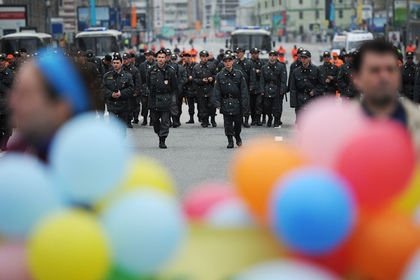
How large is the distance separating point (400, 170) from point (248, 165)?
474 millimetres

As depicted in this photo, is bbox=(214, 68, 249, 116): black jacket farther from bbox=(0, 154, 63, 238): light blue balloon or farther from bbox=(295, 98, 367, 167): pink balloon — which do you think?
bbox=(0, 154, 63, 238): light blue balloon

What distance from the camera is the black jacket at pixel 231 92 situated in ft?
52.0

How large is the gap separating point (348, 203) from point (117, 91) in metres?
13.8

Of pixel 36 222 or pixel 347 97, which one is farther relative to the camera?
pixel 347 97

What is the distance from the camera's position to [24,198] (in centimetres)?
262

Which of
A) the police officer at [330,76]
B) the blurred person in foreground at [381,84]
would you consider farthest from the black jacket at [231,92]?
the blurred person in foreground at [381,84]

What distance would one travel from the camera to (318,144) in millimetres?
2820

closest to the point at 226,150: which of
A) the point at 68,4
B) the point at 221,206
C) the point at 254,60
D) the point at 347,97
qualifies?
the point at 347,97

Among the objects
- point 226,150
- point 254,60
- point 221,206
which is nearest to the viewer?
point 221,206

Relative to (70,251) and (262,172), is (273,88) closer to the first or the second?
(262,172)

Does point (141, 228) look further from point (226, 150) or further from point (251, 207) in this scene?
point (226, 150)

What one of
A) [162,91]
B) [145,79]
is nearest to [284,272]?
[162,91]

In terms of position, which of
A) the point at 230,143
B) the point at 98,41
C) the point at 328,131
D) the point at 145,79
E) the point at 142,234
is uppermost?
the point at 98,41

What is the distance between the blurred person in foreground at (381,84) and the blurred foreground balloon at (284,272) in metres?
1.55
